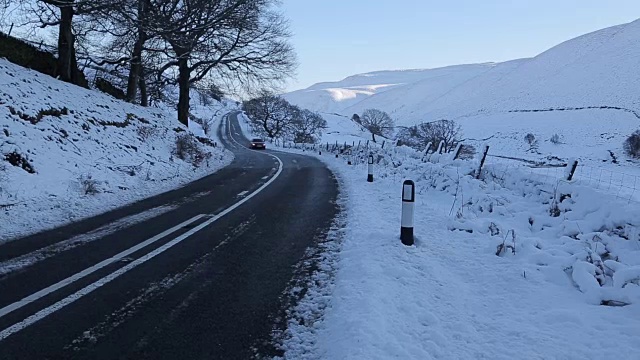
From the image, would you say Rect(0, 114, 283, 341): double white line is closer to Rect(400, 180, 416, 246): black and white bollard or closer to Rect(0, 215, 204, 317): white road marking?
Rect(0, 215, 204, 317): white road marking

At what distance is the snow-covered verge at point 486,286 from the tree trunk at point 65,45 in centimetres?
1370

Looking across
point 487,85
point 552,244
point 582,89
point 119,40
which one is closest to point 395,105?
point 487,85

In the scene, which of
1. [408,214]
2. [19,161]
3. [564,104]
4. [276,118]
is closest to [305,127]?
[276,118]

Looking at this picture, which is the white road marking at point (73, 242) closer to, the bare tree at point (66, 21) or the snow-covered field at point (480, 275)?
the snow-covered field at point (480, 275)

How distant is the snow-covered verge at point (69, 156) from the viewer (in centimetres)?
756

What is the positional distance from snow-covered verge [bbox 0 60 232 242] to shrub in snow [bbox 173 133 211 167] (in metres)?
0.11

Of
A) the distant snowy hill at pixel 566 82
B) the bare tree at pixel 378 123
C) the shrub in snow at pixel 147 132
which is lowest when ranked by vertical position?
the shrub in snow at pixel 147 132

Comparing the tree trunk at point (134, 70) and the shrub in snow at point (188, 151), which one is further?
the tree trunk at point (134, 70)

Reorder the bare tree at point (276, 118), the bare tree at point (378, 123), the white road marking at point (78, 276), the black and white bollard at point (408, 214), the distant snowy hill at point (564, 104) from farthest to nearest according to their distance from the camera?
the bare tree at point (378, 123), the bare tree at point (276, 118), the distant snowy hill at point (564, 104), the black and white bollard at point (408, 214), the white road marking at point (78, 276)

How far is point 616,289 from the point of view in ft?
13.2

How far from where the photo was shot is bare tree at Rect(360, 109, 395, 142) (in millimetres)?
101500

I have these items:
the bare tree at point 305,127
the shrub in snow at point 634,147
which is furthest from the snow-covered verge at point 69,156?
the bare tree at point 305,127

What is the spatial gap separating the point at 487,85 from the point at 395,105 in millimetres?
45725

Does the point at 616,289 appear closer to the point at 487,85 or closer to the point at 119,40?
the point at 119,40
